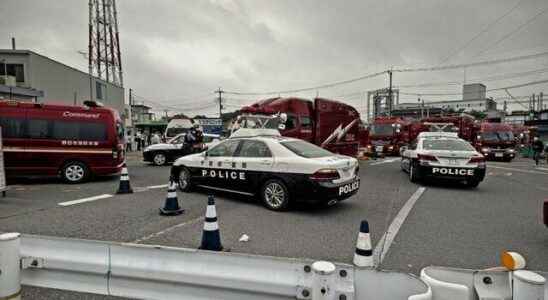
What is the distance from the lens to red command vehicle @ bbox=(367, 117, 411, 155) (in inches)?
792

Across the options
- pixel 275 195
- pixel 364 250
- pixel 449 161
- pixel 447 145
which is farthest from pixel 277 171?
pixel 447 145

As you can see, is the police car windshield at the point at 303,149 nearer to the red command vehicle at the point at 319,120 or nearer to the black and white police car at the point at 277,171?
the black and white police car at the point at 277,171

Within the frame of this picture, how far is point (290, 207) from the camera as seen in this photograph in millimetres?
6004

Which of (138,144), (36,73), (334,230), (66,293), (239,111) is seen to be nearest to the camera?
(66,293)

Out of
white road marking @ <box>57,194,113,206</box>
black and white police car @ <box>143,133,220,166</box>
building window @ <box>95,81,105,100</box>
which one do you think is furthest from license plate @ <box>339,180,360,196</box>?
building window @ <box>95,81,105,100</box>

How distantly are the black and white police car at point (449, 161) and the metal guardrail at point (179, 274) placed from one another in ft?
25.5

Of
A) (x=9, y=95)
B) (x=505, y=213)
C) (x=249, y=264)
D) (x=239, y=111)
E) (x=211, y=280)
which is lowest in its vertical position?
(x=505, y=213)

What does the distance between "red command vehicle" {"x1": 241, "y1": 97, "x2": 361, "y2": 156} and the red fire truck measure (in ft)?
18.1

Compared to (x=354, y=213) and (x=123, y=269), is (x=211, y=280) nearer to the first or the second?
(x=123, y=269)

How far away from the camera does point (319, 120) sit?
1223 centimetres

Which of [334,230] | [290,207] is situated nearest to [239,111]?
[290,207]

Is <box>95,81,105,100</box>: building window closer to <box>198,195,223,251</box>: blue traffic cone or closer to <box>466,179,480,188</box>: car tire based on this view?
<box>198,195,223,251</box>: blue traffic cone

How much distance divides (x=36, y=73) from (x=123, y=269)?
22280 millimetres

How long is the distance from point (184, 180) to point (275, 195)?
296cm
